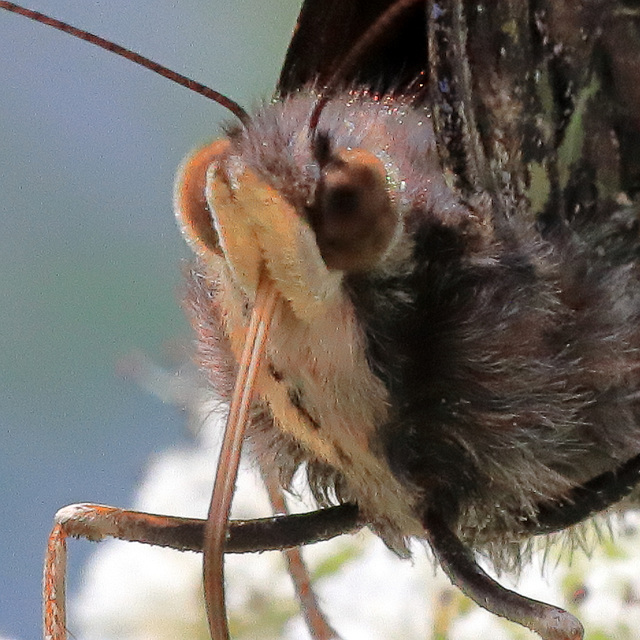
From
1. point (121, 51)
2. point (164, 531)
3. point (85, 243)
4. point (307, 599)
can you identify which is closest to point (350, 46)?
point (121, 51)

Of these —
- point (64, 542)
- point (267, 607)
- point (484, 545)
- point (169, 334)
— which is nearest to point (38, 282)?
point (169, 334)

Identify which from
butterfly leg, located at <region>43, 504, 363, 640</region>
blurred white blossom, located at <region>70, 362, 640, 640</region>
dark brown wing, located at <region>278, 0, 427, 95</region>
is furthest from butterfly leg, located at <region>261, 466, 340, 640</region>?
dark brown wing, located at <region>278, 0, 427, 95</region>

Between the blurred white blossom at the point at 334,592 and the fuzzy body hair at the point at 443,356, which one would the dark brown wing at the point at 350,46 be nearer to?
the fuzzy body hair at the point at 443,356

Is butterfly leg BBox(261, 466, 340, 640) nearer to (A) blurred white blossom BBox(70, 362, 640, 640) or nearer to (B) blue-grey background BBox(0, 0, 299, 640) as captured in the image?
(A) blurred white blossom BBox(70, 362, 640, 640)

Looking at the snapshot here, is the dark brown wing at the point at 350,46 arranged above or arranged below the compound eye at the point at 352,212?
above

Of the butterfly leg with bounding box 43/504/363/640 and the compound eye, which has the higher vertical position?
the compound eye

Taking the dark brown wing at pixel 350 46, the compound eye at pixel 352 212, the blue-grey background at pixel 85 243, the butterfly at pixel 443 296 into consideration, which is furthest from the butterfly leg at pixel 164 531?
the blue-grey background at pixel 85 243

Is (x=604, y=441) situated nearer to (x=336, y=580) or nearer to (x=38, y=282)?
(x=336, y=580)

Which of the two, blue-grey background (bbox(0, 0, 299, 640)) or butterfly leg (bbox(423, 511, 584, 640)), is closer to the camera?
butterfly leg (bbox(423, 511, 584, 640))
